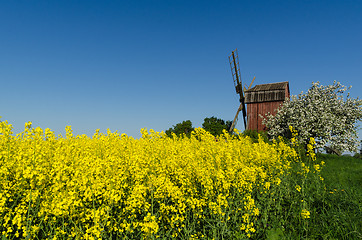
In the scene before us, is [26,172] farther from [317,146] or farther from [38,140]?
[317,146]

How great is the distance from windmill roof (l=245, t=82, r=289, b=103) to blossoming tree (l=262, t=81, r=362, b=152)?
2.58 meters

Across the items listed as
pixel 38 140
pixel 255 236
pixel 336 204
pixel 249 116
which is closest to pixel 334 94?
pixel 249 116

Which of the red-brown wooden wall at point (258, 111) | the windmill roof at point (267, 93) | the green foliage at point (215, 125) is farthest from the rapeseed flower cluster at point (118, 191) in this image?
the green foliage at point (215, 125)

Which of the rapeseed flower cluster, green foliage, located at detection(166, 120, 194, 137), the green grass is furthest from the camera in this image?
green foliage, located at detection(166, 120, 194, 137)

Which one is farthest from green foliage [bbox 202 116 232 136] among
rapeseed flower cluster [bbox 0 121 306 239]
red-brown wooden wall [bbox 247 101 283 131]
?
rapeseed flower cluster [bbox 0 121 306 239]

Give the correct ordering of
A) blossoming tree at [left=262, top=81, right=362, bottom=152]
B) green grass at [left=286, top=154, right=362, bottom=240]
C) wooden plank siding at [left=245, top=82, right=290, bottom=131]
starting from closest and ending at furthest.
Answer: green grass at [left=286, top=154, right=362, bottom=240], blossoming tree at [left=262, top=81, right=362, bottom=152], wooden plank siding at [left=245, top=82, right=290, bottom=131]

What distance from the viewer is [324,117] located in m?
18.7

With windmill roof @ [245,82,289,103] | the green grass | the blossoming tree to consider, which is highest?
windmill roof @ [245,82,289,103]

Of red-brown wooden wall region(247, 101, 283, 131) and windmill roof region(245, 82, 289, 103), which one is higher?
windmill roof region(245, 82, 289, 103)

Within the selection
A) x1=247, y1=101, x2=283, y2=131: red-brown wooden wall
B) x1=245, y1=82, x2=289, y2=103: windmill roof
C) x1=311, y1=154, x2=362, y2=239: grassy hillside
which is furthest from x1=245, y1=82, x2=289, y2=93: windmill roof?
x1=311, y1=154, x2=362, y2=239: grassy hillside

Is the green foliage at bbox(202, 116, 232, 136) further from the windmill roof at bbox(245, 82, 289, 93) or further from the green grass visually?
the green grass

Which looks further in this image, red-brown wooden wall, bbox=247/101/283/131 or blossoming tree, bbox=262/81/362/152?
red-brown wooden wall, bbox=247/101/283/131

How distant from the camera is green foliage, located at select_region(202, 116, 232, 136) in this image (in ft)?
101

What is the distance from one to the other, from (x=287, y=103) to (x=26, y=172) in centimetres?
2206
